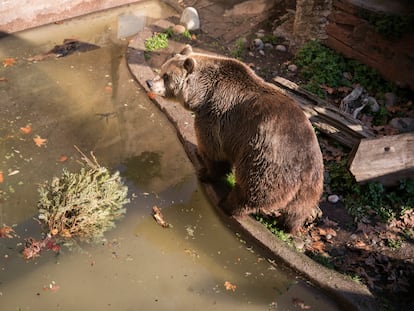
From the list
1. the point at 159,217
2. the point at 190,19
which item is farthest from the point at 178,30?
the point at 159,217

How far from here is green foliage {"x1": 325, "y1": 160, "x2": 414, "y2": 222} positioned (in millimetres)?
5359

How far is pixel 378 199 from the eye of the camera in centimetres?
544

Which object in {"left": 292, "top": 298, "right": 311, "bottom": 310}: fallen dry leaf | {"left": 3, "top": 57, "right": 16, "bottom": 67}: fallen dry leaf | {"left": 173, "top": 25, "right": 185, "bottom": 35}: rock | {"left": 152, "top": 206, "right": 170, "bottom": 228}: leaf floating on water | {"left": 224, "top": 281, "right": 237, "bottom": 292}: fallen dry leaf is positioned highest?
{"left": 173, "top": 25, "right": 185, "bottom": 35}: rock

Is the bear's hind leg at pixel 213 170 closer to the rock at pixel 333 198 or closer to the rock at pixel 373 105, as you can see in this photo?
the rock at pixel 333 198

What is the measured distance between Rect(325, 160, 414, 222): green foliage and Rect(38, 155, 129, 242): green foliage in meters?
2.93

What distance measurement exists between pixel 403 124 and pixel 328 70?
1553 millimetres

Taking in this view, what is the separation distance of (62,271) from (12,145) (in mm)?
2214

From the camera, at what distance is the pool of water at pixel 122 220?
14.3 feet

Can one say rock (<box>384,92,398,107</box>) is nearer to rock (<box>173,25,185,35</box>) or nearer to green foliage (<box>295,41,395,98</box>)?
green foliage (<box>295,41,395,98</box>)

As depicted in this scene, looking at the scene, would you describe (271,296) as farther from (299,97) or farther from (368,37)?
(368,37)

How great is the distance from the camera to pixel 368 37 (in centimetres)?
720

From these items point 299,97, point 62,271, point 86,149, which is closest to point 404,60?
point 299,97

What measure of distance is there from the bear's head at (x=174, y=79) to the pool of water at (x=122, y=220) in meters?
0.99

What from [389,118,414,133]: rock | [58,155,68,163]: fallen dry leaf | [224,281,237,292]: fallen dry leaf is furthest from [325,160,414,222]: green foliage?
[58,155,68,163]: fallen dry leaf
